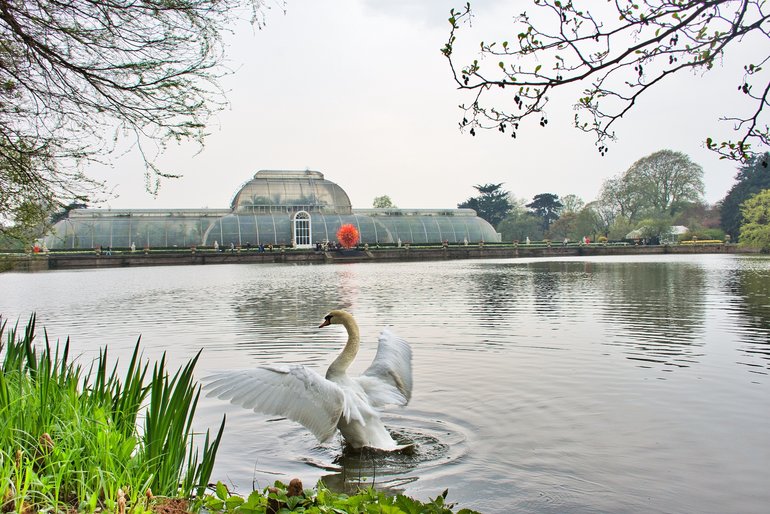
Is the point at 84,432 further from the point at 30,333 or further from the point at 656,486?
the point at 656,486

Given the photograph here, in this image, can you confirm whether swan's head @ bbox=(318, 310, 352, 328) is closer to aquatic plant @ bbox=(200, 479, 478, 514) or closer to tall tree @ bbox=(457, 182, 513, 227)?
aquatic plant @ bbox=(200, 479, 478, 514)

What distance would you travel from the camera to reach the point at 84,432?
490cm

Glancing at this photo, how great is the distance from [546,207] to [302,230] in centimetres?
5465

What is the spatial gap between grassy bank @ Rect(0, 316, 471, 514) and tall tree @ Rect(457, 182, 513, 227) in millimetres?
113320

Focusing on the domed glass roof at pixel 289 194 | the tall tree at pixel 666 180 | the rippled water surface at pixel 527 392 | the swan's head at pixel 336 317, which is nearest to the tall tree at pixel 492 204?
the tall tree at pixel 666 180

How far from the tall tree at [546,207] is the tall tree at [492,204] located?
630cm

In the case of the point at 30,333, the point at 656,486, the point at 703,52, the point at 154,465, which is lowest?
the point at 656,486

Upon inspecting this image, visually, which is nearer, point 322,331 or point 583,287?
point 322,331

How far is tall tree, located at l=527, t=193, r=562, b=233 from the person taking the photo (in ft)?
403

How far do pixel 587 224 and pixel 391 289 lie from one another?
79073 mm

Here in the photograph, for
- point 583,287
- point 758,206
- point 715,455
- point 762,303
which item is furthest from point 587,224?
point 715,455

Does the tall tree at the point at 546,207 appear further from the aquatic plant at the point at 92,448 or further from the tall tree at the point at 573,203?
the aquatic plant at the point at 92,448

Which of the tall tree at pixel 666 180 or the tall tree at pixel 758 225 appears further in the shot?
the tall tree at pixel 666 180

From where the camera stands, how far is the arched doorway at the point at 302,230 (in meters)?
82.1
